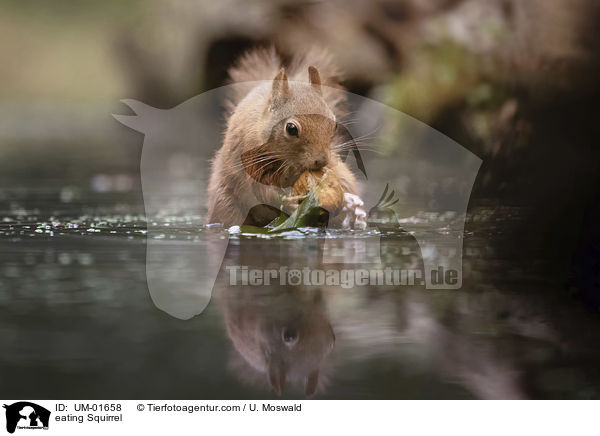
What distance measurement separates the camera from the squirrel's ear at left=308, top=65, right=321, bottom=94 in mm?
3723

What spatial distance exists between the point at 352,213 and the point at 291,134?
52 cm

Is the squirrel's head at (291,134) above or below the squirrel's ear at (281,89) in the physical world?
below

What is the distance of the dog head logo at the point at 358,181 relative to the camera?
297 cm

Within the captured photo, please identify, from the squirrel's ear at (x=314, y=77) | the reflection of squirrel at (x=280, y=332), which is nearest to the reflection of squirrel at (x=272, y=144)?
the squirrel's ear at (x=314, y=77)

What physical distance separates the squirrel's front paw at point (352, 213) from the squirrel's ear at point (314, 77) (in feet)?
1.74

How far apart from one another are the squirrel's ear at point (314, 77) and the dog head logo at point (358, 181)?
22 cm

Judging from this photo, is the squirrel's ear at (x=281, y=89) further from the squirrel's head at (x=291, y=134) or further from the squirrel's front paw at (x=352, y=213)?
the squirrel's front paw at (x=352, y=213)

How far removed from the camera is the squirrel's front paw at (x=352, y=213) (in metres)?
3.74

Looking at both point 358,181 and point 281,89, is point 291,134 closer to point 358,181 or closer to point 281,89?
point 281,89
